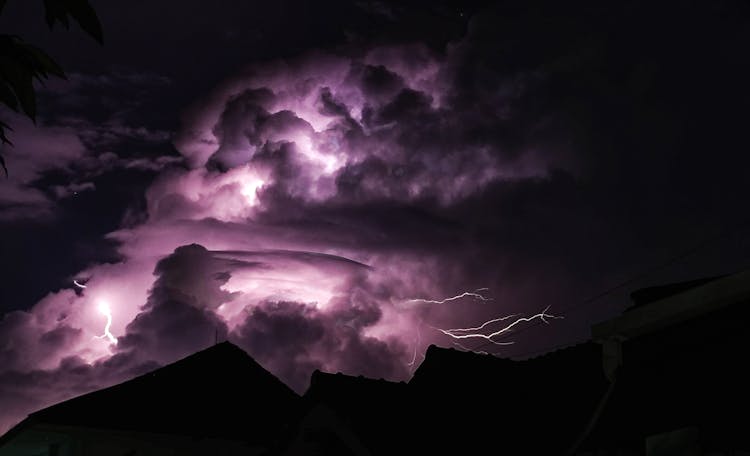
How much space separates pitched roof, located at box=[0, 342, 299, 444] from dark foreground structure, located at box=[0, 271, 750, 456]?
0.05 metres

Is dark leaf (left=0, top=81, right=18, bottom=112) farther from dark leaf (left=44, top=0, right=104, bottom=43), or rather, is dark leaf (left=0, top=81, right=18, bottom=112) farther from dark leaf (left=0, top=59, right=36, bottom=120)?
dark leaf (left=44, top=0, right=104, bottom=43)

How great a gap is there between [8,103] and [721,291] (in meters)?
6.90

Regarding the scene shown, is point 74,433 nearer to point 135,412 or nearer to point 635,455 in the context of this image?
point 135,412

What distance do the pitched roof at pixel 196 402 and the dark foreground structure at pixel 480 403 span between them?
0.05m

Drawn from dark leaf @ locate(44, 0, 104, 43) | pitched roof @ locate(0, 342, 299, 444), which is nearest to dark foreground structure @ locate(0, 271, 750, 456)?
pitched roof @ locate(0, 342, 299, 444)

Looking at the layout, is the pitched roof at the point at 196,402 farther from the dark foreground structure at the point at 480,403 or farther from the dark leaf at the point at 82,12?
the dark leaf at the point at 82,12

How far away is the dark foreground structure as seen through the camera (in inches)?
290

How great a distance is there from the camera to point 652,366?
26.7 ft

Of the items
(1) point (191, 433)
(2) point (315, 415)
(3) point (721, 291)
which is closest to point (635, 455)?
(3) point (721, 291)

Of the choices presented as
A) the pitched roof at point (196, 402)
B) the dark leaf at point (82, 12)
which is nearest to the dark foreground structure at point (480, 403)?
the pitched roof at point (196, 402)

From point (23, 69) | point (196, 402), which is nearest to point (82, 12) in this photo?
point (23, 69)

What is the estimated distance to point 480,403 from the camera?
14461mm

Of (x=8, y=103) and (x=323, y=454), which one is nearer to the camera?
(x=8, y=103)

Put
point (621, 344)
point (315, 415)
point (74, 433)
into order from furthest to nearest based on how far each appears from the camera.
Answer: point (74, 433), point (315, 415), point (621, 344)
